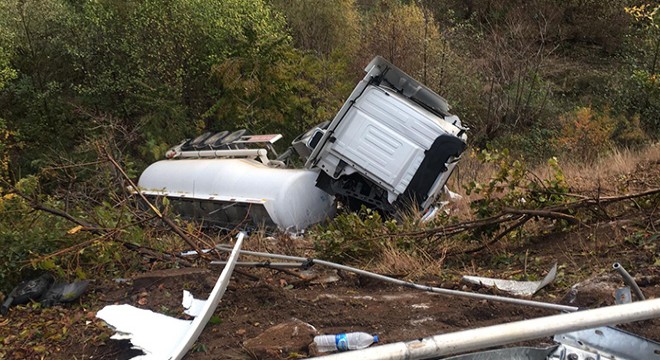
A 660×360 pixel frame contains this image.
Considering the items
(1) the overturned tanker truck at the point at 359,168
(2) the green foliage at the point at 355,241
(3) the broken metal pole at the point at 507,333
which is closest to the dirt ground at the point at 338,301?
(2) the green foliage at the point at 355,241

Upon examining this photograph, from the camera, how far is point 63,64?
15594 mm

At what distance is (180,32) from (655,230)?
491 inches

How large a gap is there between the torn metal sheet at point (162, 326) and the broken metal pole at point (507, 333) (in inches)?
63.2

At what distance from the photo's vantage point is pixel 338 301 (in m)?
3.49

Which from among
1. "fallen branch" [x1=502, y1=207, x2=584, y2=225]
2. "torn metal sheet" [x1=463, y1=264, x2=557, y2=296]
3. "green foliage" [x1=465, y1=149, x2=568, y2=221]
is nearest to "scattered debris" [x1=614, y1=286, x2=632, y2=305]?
"torn metal sheet" [x1=463, y1=264, x2=557, y2=296]

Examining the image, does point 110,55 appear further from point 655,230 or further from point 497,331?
point 497,331

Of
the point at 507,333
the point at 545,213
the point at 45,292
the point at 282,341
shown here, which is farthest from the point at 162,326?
the point at 545,213

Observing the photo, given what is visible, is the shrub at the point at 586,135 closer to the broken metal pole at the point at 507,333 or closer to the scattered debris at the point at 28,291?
the scattered debris at the point at 28,291

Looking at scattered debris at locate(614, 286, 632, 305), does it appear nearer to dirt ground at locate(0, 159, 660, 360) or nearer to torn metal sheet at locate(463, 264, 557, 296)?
dirt ground at locate(0, 159, 660, 360)

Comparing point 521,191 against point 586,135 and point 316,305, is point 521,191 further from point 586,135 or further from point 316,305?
point 586,135

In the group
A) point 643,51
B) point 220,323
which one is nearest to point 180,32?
point 220,323

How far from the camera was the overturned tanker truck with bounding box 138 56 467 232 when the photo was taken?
779 cm

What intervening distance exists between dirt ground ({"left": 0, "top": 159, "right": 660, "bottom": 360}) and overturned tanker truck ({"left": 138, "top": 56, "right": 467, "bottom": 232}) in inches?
121

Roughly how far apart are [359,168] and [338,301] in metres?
4.60
